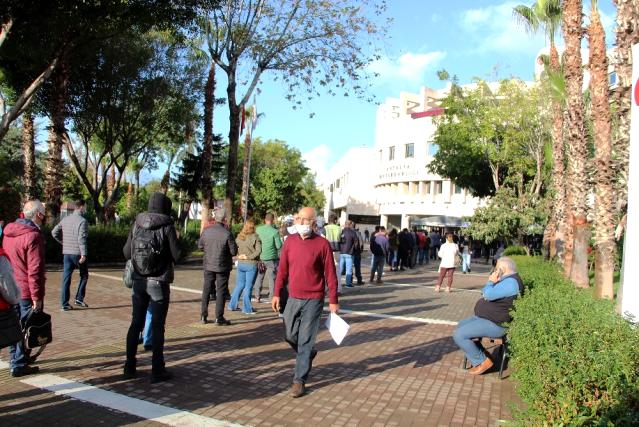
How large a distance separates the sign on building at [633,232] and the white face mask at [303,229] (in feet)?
9.39

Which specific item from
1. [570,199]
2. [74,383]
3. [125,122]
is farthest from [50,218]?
[570,199]

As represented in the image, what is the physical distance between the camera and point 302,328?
211 inches

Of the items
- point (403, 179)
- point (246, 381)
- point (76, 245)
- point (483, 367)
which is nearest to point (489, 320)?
point (483, 367)

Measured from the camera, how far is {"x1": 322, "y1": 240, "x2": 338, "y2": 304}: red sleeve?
534 cm

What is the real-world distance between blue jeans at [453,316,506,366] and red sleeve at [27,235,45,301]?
4.44m

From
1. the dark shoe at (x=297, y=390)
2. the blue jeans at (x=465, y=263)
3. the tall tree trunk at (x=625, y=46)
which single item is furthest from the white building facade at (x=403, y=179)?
the dark shoe at (x=297, y=390)

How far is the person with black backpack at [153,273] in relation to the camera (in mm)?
5371

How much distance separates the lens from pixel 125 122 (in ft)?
74.6

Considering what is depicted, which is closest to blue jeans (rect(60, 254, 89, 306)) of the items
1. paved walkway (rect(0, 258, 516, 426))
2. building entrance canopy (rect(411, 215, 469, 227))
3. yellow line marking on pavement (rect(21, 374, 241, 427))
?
paved walkway (rect(0, 258, 516, 426))

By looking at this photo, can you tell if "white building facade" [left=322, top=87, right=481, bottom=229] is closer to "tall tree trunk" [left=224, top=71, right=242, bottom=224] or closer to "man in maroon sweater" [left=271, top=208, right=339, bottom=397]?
"tall tree trunk" [left=224, top=71, right=242, bottom=224]

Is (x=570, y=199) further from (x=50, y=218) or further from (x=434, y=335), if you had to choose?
(x=50, y=218)

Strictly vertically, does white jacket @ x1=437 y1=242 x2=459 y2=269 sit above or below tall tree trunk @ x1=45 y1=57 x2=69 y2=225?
below

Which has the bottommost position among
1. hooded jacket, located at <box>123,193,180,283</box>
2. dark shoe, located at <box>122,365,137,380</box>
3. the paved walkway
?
the paved walkway

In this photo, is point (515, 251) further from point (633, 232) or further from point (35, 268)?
point (35, 268)
